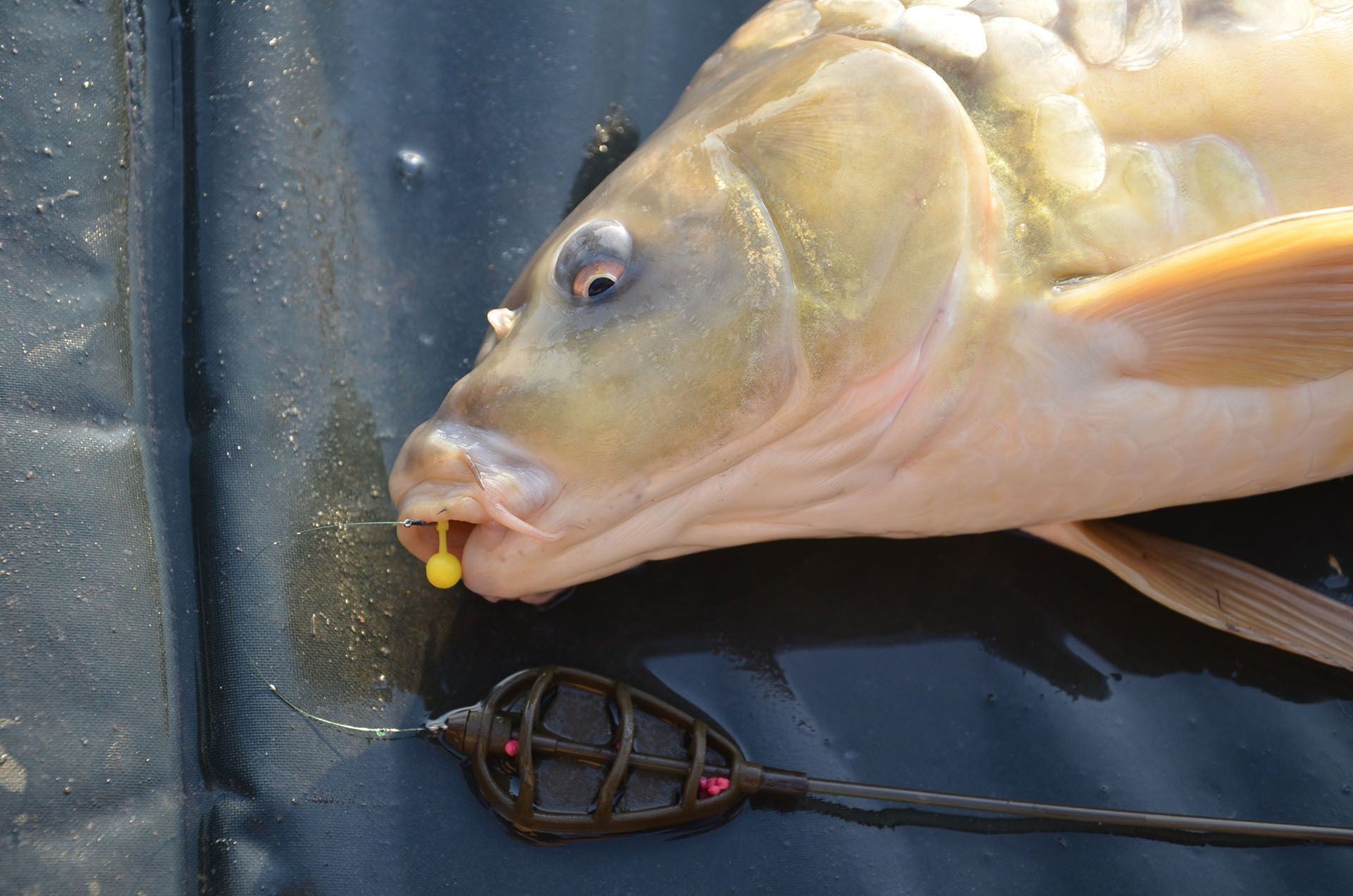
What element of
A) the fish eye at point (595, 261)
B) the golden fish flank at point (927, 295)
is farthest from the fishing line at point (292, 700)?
the fish eye at point (595, 261)

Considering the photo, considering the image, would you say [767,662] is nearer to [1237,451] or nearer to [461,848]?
[461,848]

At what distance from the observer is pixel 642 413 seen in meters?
1.46

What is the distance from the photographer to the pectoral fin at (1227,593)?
1789 millimetres

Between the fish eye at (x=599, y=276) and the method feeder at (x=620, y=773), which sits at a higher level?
the fish eye at (x=599, y=276)

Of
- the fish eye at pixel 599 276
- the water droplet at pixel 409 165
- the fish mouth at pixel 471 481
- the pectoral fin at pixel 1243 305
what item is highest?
the water droplet at pixel 409 165

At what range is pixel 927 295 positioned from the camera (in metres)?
1.48

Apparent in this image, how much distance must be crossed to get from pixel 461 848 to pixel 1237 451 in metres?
1.37

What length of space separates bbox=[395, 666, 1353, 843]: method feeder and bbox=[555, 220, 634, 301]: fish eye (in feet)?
2.07

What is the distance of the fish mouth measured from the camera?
4.81ft

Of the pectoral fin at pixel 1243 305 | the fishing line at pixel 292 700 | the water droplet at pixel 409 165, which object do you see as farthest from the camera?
the water droplet at pixel 409 165

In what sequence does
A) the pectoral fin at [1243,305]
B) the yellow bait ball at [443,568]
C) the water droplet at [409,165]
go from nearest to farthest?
the pectoral fin at [1243,305]
the yellow bait ball at [443,568]
the water droplet at [409,165]

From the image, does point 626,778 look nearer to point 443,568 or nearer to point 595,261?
point 443,568

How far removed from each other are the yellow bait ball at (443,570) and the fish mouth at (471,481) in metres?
0.09

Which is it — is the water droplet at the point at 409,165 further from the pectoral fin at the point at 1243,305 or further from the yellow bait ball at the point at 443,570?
the pectoral fin at the point at 1243,305
